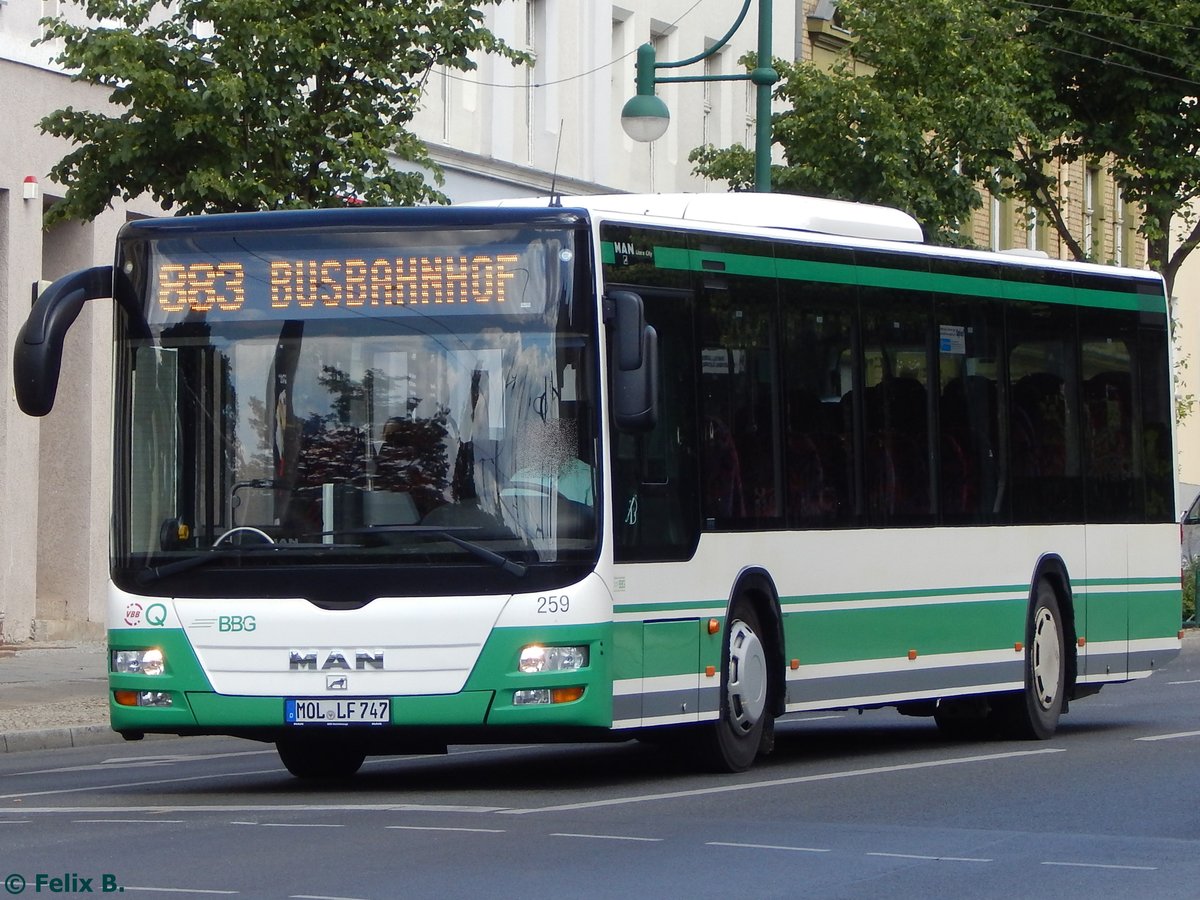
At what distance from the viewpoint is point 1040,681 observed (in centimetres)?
1731

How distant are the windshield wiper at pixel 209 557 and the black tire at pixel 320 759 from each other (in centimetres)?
136

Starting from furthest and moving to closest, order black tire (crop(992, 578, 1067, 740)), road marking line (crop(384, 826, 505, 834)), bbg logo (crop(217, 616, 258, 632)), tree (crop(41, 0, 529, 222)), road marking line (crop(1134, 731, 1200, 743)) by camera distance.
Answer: tree (crop(41, 0, 529, 222)) < black tire (crop(992, 578, 1067, 740)) < road marking line (crop(1134, 731, 1200, 743)) < bbg logo (crop(217, 616, 258, 632)) < road marking line (crop(384, 826, 505, 834))

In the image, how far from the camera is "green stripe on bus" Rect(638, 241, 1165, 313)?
14023mm

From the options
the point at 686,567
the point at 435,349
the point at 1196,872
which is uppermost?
the point at 435,349

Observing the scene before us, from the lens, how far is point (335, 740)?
13258 millimetres

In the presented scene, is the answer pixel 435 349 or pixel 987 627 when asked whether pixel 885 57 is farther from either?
pixel 435 349

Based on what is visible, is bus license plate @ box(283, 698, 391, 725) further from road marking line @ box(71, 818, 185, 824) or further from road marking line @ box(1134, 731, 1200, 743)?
road marking line @ box(1134, 731, 1200, 743)

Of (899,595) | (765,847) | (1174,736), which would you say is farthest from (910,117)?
(765,847)

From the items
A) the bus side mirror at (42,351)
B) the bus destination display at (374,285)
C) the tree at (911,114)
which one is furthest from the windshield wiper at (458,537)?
the tree at (911,114)

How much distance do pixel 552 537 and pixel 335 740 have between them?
1519 millimetres

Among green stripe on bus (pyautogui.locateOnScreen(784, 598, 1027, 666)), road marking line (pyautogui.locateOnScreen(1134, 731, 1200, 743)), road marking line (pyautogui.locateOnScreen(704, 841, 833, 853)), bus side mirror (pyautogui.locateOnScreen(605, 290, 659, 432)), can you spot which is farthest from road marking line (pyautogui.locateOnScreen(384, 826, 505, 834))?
road marking line (pyautogui.locateOnScreen(1134, 731, 1200, 743))

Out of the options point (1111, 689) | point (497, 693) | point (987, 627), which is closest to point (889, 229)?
point (987, 627)

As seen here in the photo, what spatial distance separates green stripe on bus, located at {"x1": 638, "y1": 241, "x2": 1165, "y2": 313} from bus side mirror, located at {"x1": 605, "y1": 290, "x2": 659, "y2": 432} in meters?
0.56

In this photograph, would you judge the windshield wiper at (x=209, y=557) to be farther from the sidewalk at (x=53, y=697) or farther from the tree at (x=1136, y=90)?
the tree at (x=1136, y=90)
